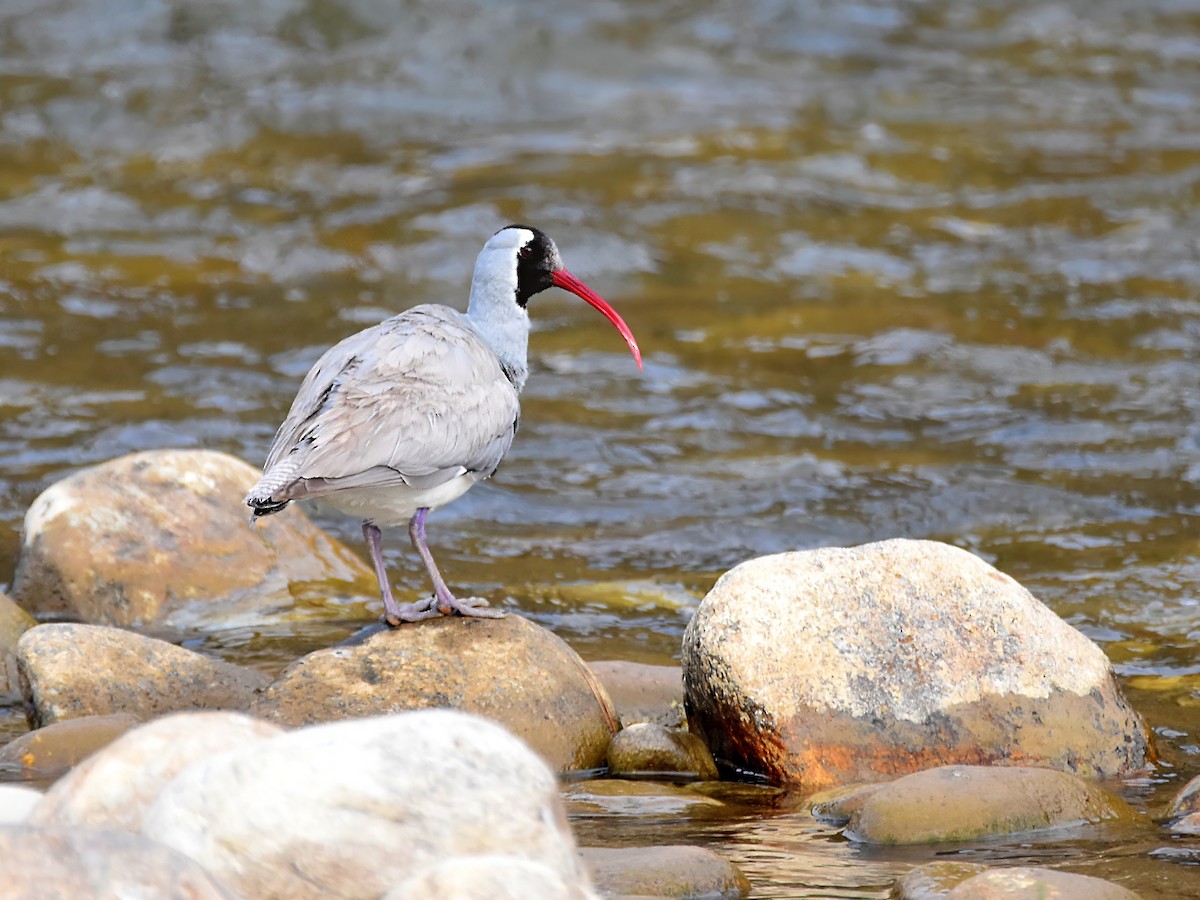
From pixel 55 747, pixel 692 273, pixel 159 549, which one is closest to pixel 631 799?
pixel 55 747

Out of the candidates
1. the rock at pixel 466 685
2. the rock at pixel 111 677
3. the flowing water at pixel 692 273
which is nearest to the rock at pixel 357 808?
the flowing water at pixel 692 273

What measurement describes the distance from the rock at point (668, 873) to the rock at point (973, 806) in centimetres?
72

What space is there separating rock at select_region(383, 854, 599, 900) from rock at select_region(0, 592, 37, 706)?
4358 millimetres

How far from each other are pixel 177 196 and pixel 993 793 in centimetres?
1222

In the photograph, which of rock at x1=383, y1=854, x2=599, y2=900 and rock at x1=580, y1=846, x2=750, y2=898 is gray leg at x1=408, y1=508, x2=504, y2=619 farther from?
rock at x1=383, y1=854, x2=599, y2=900

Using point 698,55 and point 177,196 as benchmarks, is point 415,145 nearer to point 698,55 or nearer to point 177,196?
point 177,196

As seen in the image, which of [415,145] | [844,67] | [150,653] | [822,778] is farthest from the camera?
[844,67]

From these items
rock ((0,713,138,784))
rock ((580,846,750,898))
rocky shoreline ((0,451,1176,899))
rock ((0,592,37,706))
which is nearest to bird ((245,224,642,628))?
rocky shoreline ((0,451,1176,899))

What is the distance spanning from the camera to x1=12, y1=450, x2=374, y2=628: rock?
851cm

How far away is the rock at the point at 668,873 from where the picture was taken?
4.96 metres

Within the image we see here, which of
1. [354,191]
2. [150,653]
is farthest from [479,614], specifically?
[354,191]

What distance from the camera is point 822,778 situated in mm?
6398

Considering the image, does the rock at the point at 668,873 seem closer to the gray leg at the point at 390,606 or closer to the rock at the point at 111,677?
the gray leg at the point at 390,606

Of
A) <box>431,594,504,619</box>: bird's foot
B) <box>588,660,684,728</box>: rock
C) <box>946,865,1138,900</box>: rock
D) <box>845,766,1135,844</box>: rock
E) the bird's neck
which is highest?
the bird's neck
